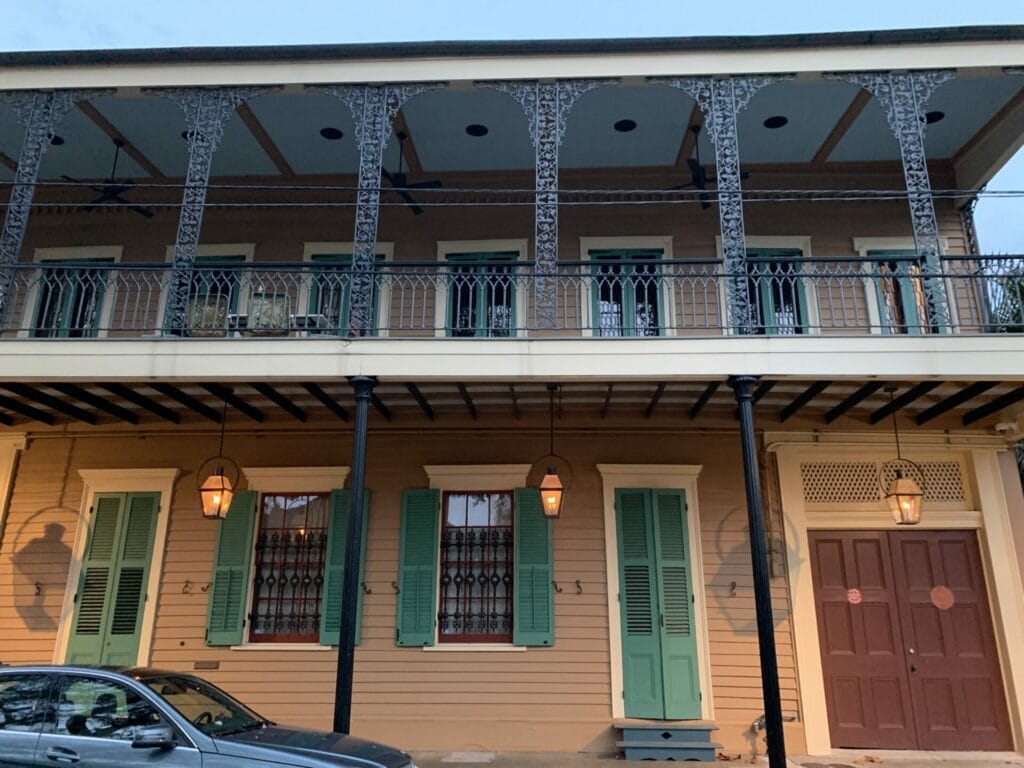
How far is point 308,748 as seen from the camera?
14.8ft

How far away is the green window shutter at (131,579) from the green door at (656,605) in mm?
5786

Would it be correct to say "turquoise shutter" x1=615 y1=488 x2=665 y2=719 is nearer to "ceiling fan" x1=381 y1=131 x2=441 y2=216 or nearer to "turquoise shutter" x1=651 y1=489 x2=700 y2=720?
"turquoise shutter" x1=651 y1=489 x2=700 y2=720

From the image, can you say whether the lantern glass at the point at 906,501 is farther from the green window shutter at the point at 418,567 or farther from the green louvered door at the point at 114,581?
the green louvered door at the point at 114,581

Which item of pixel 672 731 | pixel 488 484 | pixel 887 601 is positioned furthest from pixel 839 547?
pixel 488 484

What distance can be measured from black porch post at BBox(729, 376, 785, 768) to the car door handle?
500 cm

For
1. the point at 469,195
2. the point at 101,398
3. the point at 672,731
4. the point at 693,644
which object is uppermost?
the point at 469,195

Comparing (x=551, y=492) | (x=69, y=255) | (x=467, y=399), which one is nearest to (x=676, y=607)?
(x=551, y=492)

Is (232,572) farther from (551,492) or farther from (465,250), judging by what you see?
(465,250)

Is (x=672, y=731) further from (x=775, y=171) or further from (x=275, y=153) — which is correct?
(x=275, y=153)

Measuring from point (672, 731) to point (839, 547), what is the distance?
2.95 metres

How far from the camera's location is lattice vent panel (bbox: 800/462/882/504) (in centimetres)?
873

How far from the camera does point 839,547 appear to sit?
340 inches

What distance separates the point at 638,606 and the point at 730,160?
507 cm

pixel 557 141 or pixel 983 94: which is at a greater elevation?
pixel 983 94
